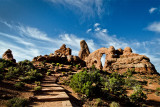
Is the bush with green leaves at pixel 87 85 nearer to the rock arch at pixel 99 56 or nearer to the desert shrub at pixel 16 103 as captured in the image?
the desert shrub at pixel 16 103

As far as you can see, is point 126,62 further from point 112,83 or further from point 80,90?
point 80,90

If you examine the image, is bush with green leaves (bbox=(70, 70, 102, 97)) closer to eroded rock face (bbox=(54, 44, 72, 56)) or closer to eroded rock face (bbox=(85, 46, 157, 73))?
eroded rock face (bbox=(85, 46, 157, 73))

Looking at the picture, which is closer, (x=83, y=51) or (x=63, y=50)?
(x=63, y=50)

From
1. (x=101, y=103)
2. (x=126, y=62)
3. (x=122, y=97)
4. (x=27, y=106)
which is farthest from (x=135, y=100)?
(x=126, y=62)

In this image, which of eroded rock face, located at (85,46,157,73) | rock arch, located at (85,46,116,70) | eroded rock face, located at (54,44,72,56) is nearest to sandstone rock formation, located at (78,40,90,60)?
rock arch, located at (85,46,116,70)

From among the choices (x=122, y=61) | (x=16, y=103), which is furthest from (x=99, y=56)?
(x=16, y=103)

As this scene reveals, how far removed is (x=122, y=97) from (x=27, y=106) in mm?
10143

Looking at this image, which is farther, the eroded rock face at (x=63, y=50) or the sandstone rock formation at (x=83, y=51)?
the sandstone rock formation at (x=83, y=51)

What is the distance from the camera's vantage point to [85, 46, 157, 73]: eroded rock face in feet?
92.5

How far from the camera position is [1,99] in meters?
5.65

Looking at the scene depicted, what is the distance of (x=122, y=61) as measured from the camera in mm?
31797

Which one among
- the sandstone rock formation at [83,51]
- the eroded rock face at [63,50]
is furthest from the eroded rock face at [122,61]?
the eroded rock face at [63,50]

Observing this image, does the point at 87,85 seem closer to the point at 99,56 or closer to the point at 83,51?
the point at 99,56

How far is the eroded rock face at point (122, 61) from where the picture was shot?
1110 inches
